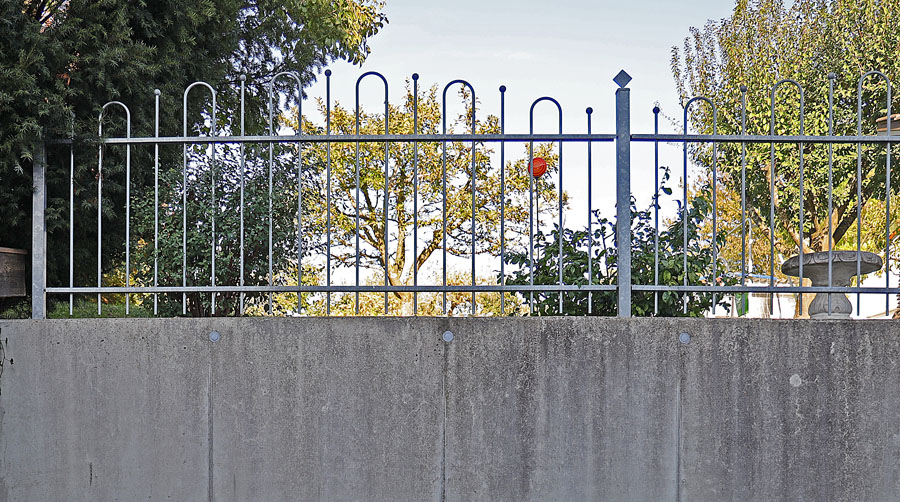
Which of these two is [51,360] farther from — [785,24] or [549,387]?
[785,24]

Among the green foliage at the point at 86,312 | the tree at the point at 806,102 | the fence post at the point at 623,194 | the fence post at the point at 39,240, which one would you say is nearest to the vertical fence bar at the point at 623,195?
the fence post at the point at 623,194

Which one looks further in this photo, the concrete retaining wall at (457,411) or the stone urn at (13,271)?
the stone urn at (13,271)

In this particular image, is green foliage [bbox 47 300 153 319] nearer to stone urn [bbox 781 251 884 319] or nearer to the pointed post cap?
the pointed post cap

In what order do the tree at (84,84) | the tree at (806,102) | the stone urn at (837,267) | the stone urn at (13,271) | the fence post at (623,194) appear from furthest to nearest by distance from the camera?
the tree at (806,102)
the stone urn at (837,267)
the stone urn at (13,271)
the tree at (84,84)
the fence post at (623,194)

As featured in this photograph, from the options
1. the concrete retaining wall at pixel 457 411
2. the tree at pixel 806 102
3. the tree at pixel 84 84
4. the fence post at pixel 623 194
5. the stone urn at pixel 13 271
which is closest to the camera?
the concrete retaining wall at pixel 457 411

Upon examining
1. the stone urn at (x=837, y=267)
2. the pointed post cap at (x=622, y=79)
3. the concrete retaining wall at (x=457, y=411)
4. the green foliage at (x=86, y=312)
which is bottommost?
the concrete retaining wall at (x=457, y=411)

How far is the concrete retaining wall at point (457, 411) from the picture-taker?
13.4 feet

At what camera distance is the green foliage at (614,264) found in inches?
177

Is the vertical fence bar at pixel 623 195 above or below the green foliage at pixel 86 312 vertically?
above

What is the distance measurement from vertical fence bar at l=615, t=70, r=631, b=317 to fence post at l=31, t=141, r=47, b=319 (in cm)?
337

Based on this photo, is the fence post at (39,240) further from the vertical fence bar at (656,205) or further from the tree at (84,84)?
the vertical fence bar at (656,205)

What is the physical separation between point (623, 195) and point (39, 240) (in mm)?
3431

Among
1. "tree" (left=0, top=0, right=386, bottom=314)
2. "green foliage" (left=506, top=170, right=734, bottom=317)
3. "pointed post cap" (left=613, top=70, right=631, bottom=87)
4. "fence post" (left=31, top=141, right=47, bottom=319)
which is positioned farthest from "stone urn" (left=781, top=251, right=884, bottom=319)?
"fence post" (left=31, top=141, right=47, bottom=319)

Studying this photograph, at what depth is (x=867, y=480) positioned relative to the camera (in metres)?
4.10
